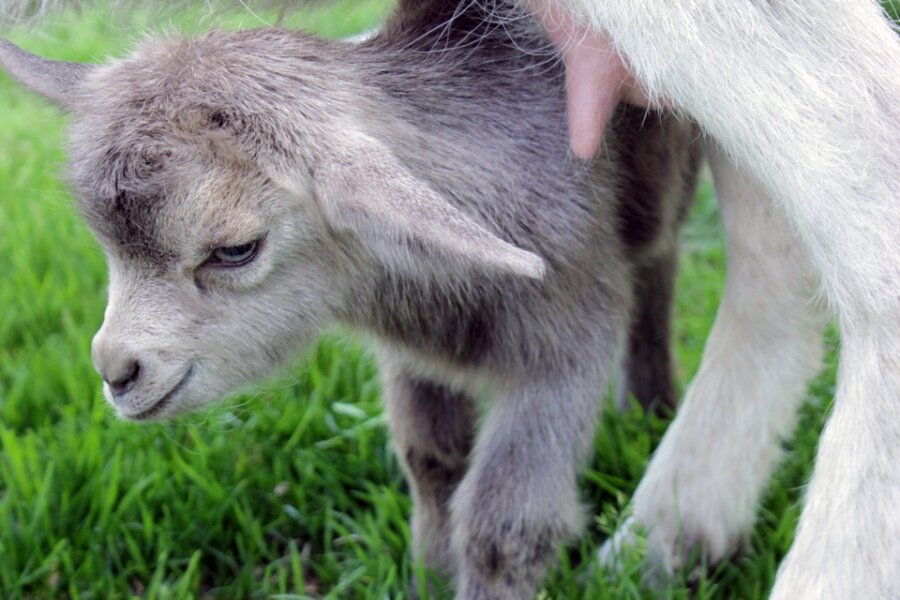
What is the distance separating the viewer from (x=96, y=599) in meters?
3.01

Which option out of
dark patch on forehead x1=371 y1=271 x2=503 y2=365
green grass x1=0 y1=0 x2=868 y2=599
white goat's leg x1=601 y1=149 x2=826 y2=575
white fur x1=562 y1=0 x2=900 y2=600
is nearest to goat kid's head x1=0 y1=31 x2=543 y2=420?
dark patch on forehead x1=371 y1=271 x2=503 y2=365

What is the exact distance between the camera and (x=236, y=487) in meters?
3.32

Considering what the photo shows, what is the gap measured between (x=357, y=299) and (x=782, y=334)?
0.94 m

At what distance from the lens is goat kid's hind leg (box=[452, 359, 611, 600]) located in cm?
280

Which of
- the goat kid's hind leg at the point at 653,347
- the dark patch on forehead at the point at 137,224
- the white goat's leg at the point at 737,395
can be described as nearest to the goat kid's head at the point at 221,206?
the dark patch on forehead at the point at 137,224

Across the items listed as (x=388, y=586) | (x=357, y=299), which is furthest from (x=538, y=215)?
(x=388, y=586)

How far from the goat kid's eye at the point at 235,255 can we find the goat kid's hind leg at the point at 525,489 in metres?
0.69

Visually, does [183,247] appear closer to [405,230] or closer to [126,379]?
[126,379]

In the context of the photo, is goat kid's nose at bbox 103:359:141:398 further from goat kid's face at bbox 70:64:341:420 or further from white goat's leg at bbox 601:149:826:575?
white goat's leg at bbox 601:149:826:575

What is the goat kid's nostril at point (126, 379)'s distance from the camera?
2.54 metres

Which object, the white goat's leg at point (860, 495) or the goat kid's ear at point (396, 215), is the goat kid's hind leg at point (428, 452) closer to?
the goat kid's ear at point (396, 215)

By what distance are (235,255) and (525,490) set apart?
80 cm

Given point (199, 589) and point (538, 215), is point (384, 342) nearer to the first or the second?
point (538, 215)

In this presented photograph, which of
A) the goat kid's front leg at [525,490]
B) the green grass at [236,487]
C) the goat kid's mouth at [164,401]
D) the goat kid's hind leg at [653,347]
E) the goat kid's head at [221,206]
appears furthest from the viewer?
the goat kid's hind leg at [653,347]
